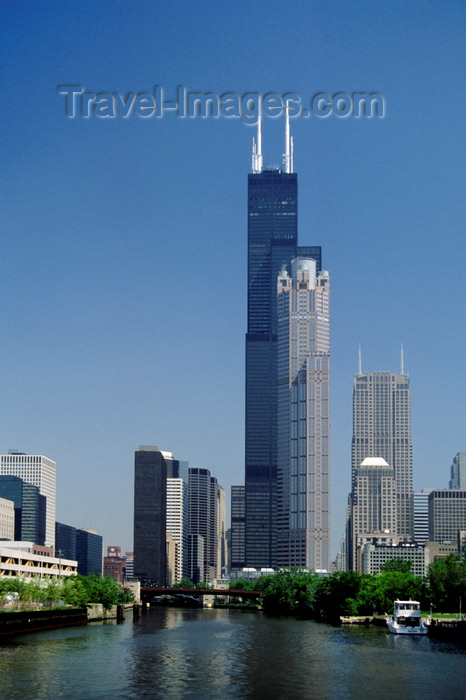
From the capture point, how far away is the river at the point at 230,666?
267ft

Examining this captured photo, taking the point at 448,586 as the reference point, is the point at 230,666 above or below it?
below

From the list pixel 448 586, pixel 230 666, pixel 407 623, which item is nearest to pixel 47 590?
pixel 407 623

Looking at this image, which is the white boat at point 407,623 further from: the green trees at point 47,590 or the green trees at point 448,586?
the green trees at point 47,590

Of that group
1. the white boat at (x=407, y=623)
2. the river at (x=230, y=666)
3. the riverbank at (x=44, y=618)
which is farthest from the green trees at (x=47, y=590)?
the white boat at (x=407, y=623)

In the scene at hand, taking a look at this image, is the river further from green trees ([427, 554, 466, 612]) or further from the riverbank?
green trees ([427, 554, 466, 612])

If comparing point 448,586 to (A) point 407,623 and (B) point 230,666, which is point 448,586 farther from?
(B) point 230,666

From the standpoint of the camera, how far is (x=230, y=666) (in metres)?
102

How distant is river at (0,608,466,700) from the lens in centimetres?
8125

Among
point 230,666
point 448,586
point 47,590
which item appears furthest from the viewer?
point 448,586

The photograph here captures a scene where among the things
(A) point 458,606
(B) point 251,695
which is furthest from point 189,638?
(B) point 251,695

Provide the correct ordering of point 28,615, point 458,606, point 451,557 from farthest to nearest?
point 451,557 < point 458,606 < point 28,615

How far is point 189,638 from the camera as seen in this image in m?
148

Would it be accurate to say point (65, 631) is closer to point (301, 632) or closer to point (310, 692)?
point (301, 632)

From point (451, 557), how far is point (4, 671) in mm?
128787
